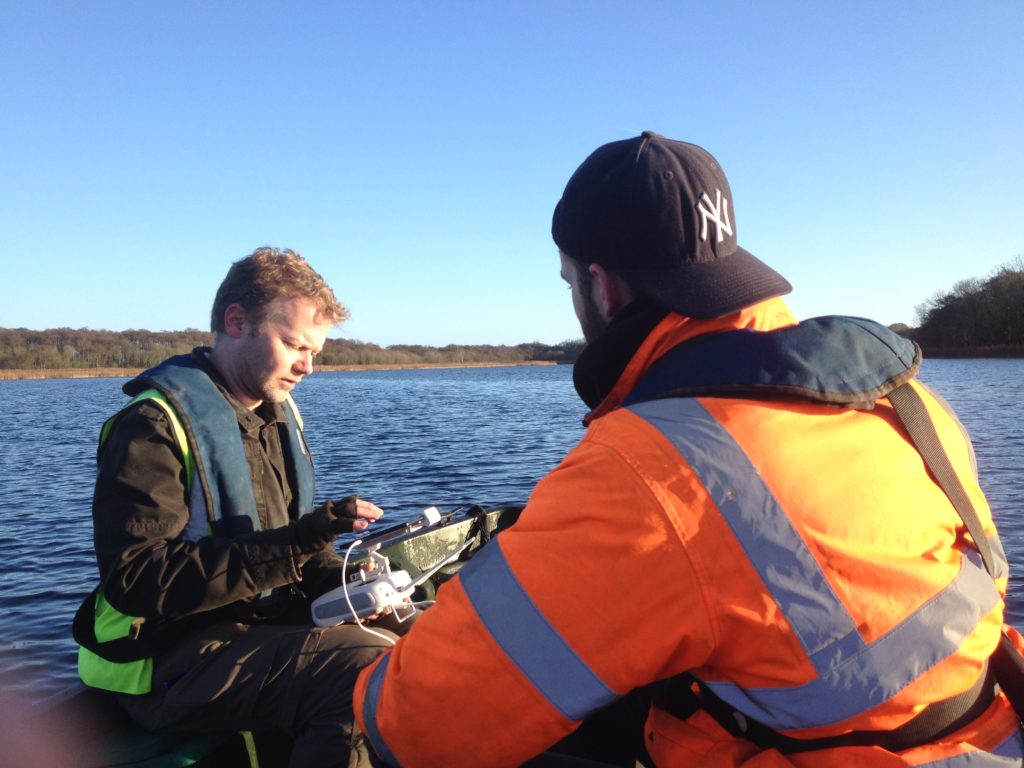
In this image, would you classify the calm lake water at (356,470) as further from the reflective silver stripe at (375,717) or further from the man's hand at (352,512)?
the reflective silver stripe at (375,717)

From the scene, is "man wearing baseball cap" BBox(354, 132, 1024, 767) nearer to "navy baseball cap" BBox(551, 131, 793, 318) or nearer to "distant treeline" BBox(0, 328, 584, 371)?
"navy baseball cap" BBox(551, 131, 793, 318)

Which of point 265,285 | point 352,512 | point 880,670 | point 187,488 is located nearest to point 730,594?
point 880,670

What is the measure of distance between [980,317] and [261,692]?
252ft

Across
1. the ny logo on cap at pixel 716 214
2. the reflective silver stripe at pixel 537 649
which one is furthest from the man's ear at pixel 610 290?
the reflective silver stripe at pixel 537 649

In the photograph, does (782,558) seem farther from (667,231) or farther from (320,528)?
(320,528)

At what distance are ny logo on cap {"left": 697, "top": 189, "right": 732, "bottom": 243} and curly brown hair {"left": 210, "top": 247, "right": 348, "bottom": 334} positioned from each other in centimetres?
190

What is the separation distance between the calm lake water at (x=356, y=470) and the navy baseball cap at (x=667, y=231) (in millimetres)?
5918

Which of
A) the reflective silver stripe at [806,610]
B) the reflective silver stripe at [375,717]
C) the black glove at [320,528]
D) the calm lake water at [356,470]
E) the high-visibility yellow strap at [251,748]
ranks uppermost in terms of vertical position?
the reflective silver stripe at [806,610]

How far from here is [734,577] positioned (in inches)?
49.2

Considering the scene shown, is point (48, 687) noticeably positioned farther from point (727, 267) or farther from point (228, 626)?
point (727, 267)

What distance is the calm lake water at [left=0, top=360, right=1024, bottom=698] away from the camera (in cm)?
733

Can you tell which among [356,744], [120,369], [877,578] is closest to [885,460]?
[877,578]

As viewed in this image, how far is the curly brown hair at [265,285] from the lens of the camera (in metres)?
3.01

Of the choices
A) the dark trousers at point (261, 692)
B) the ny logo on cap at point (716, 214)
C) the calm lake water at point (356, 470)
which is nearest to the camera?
the ny logo on cap at point (716, 214)
